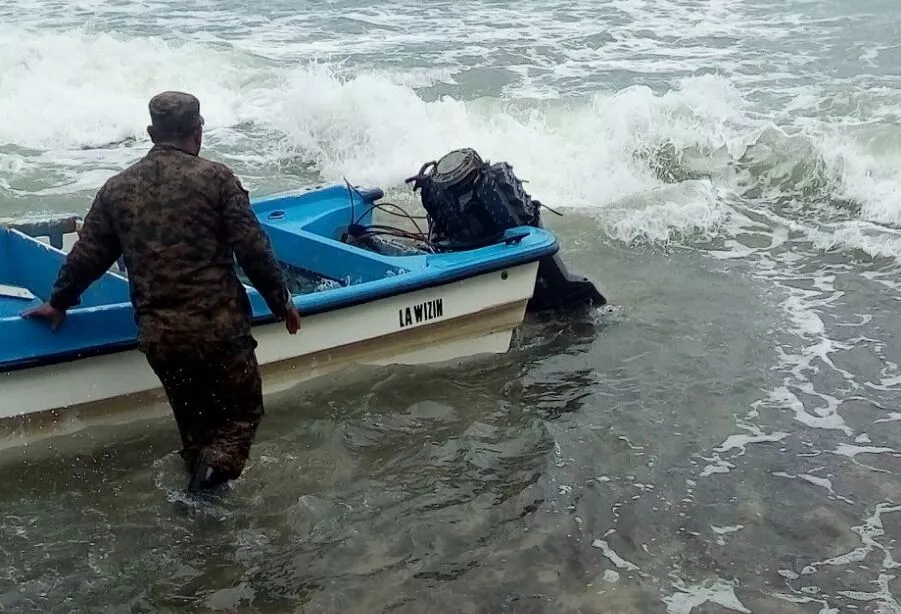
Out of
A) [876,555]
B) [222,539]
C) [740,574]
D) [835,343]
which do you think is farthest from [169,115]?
[835,343]

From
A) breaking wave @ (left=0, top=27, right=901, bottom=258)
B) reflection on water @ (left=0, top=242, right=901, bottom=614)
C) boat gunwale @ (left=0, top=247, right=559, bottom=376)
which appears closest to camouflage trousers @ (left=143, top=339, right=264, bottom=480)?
reflection on water @ (left=0, top=242, right=901, bottom=614)

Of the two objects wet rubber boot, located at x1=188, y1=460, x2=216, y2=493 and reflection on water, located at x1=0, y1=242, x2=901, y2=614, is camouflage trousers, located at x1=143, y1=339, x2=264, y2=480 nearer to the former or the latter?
wet rubber boot, located at x1=188, y1=460, x2=216, y2=493

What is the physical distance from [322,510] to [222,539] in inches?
18.3

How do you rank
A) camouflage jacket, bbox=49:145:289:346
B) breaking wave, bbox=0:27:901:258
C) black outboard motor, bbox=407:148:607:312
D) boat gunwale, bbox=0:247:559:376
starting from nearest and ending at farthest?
camouflage jacket, bbox=49:145:289:346 → boat gunwale, bbox=0:247:559:376 → black outboard motor, bbox=407:148:607:312 → breaking wave, bbox=0:27:901:258

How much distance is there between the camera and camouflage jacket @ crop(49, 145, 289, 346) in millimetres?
4039

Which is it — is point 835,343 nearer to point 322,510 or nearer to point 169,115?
point 322,510

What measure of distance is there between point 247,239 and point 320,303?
1034 millimetres

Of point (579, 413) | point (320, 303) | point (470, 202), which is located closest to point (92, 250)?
point (320, 303)

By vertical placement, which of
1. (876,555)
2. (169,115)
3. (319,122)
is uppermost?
(169,115)

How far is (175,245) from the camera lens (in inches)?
160

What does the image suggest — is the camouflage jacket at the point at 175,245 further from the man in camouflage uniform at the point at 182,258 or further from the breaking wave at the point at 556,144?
the breaking wave at the point at 556,144

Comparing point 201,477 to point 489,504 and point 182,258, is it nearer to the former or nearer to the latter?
point 182,258

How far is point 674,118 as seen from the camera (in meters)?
11.3

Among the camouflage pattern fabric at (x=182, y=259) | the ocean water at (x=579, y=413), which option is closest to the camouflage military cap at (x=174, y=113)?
the camouflage pattern fabric at (x=182, y=259)
